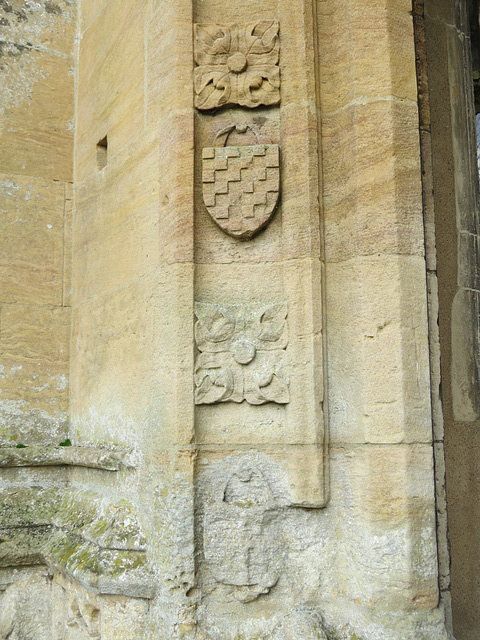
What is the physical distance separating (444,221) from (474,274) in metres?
0.30

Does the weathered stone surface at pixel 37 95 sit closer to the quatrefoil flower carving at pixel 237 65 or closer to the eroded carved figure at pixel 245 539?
the quatrefoil flower carving at pixel 237 65

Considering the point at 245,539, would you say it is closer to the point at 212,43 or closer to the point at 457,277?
the point at 457,277

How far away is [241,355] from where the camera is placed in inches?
104

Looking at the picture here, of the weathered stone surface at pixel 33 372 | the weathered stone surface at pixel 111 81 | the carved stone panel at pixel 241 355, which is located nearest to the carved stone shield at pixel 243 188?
the carved stone panel at pixel 241 355

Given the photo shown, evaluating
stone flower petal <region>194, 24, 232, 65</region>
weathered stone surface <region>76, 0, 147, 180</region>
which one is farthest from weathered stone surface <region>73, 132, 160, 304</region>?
stone flower petal <region>194, 24, 232, 65</region>

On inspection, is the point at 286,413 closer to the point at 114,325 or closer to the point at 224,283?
the point at 224,283

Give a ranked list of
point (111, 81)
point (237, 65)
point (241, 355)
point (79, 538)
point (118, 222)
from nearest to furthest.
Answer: point (241, 355) → point (237, 65) → point (79, 538) → point (118, 222) → point (111, 81)

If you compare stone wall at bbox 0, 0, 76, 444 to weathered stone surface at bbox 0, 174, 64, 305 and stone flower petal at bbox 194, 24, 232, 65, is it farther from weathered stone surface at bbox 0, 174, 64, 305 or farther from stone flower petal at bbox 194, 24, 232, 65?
stone flower petal at bbox 194, 24, 232, 65

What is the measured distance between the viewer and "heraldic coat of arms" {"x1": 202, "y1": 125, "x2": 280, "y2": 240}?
8.82ft

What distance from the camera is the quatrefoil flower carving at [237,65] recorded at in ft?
9.05

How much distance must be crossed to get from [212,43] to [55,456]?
219cm

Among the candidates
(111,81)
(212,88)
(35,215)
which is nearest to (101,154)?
(111,81)

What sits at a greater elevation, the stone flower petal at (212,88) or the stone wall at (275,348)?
the stone flower petal at (212,88)

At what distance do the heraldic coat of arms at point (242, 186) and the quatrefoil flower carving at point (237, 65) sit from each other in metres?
0.22
